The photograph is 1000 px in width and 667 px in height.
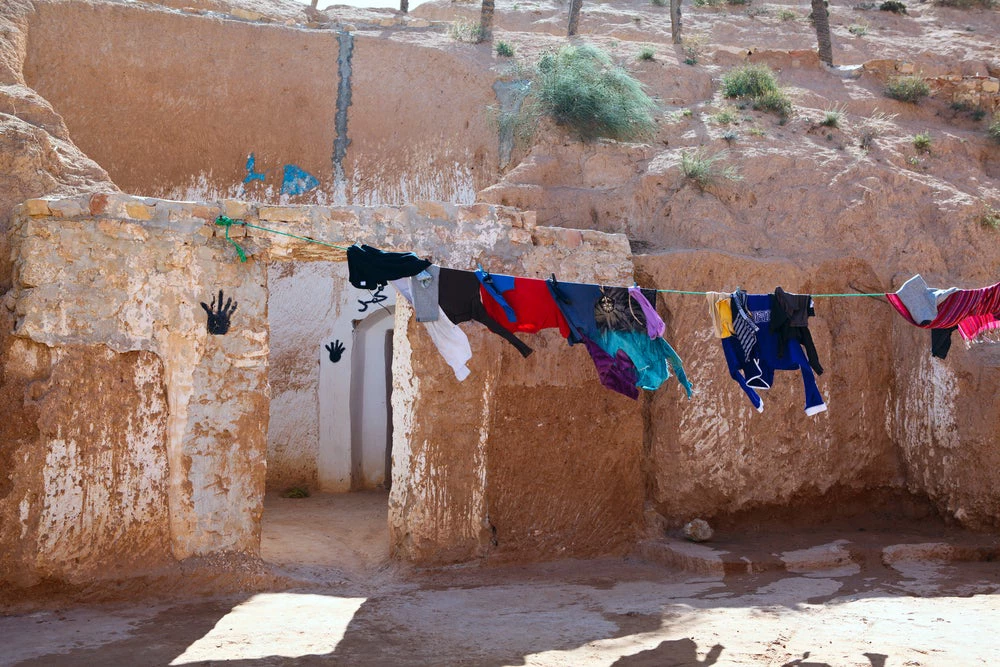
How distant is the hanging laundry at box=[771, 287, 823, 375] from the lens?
21.7ft

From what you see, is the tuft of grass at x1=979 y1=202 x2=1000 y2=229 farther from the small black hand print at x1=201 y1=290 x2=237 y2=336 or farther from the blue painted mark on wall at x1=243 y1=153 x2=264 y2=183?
the blue painted mark on wall at x1=243 y1=153 x2=264 y2=183

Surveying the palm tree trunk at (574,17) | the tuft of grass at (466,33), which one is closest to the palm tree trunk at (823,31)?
the palm tree trunk at (574,17)

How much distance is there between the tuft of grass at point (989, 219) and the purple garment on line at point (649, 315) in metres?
4.22

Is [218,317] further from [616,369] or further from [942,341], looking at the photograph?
[942,341]

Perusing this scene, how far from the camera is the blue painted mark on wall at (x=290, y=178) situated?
11195mm

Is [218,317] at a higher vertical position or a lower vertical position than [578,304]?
lower

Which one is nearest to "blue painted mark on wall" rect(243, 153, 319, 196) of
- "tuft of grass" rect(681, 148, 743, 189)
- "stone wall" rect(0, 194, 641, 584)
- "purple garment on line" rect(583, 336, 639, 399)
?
"stone wall" rect(0, 194, 641, 584)

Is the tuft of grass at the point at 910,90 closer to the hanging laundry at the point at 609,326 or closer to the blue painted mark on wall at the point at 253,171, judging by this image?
the hanging laundry at the point at 609,326

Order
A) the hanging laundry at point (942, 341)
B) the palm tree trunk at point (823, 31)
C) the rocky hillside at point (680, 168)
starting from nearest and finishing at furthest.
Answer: the hanging laundry at point (942, 341) → the rocky hillside at point (680, 168) → the palm tree trunk at point (823, 31)

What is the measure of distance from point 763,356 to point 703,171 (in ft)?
9.67

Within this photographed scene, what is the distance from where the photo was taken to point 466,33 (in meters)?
13.1

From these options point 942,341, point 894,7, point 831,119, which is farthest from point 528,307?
point 894,7

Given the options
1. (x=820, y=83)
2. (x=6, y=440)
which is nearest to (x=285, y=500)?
(x=6, y=440)

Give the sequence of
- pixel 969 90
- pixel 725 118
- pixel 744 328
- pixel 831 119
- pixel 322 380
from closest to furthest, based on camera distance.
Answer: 1. pixel 744 328
2. pixel 725 118
3. pixel 831 119
4. pixel 322 380
5. pixel 969 90
